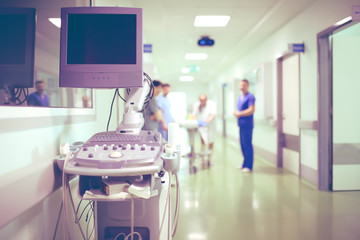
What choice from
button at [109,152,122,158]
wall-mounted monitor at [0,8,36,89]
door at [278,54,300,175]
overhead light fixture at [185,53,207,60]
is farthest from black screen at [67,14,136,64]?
overhead light fixture at [185,53,207,60]

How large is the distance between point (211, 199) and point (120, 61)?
2376mm

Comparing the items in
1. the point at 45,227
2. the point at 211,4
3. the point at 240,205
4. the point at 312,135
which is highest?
the point at 211,4

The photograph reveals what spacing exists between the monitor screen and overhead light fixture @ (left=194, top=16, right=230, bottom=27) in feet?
12.1

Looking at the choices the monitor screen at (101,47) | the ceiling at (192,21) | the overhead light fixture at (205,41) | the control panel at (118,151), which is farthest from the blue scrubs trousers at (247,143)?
the monitor screen at (101,47)

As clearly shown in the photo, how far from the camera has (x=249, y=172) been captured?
15.8 ft

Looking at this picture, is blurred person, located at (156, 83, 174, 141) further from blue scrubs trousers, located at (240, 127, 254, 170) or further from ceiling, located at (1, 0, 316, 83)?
blue scrubs trousers, located at (240, 127, 254, 170)

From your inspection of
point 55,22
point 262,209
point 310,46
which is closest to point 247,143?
point 310,46

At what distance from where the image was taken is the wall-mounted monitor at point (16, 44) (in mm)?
1344

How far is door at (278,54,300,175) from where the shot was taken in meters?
4.73

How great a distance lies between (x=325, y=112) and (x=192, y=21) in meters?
2.72

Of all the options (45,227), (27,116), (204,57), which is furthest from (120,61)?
(204,57)

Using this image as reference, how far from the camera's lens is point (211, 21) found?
5.06 metres

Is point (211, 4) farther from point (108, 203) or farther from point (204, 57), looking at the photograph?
point (204, 57)

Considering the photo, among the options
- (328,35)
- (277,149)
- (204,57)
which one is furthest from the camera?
(204,57)
